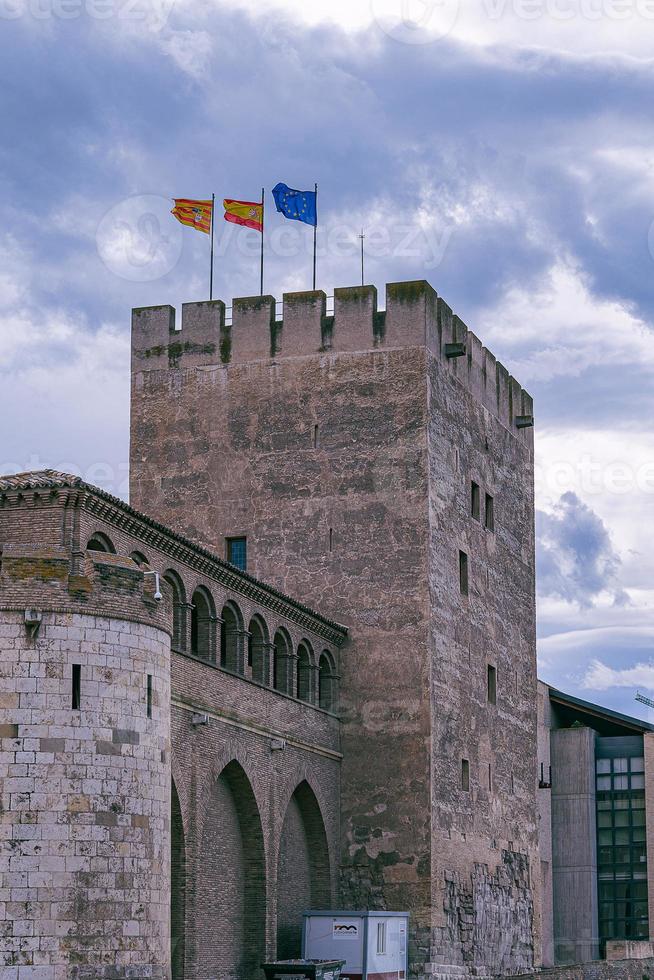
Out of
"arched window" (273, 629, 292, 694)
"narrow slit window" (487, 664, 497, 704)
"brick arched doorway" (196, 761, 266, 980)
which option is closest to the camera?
"brick arched doorway" (196, 761, 266, 980)

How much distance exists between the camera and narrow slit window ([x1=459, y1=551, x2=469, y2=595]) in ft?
157

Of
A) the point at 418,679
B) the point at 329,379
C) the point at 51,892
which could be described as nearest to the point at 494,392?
the point at 329,379

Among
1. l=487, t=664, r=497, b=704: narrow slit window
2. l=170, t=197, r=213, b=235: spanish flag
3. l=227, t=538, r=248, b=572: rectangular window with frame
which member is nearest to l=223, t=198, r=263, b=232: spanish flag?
l=170, t=197, r=213, b=235: spanish flag

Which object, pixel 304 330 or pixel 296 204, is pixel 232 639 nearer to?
pixel 304 330

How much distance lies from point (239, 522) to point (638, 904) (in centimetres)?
2624

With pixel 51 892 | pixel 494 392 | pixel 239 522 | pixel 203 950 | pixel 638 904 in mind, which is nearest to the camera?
pixel 51 892

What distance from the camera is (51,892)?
25859 millimetres

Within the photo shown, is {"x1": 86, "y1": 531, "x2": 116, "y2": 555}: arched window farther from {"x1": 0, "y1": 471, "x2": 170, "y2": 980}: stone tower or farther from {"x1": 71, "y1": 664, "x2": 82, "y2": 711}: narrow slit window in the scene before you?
{"x1": 71, "y1": 664, "x2": 82, "y2": 711}: narrow slit window

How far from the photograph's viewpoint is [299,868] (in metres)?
42.3

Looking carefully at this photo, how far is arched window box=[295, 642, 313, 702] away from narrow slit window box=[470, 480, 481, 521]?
27.2 ft

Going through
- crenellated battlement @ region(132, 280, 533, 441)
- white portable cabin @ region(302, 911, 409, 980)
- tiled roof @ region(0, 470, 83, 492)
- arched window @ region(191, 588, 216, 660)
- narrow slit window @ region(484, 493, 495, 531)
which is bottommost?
white portable cabin @ region(302, 911, 409, 980)

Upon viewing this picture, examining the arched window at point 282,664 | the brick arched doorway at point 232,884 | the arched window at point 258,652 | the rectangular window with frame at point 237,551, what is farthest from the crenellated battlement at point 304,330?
the brick arched doorway at point 232,884

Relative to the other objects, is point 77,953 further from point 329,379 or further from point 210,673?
point 329,379

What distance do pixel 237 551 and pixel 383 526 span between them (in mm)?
4131
